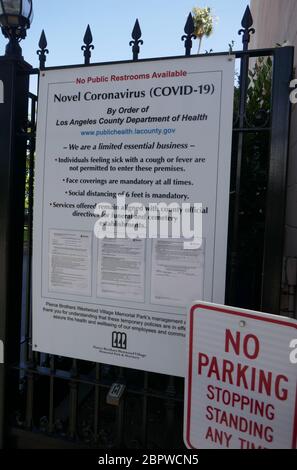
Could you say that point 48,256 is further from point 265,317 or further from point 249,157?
point 249,157

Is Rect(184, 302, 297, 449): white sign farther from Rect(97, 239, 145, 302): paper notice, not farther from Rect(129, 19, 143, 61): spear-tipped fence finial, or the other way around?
Rect(129, 19, 143, 61): spear-tipped fence finial

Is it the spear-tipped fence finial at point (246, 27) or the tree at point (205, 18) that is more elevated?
the tree at point (205, 18)

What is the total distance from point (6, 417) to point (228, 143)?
2344 mm

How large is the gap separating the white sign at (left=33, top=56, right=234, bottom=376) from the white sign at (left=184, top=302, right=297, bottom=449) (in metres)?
0.42

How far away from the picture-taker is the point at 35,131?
2.53m

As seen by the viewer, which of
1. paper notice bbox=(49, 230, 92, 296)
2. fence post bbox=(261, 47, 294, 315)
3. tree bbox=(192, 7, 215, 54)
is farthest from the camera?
tree bbox=(192, 7, 215, 54)

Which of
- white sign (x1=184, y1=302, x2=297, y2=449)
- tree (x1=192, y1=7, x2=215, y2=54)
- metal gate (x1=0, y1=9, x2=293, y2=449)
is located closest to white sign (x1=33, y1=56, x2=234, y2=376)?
metal gate (x1=0, y1=9, x2=293, y2=449)

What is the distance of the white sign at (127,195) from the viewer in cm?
211

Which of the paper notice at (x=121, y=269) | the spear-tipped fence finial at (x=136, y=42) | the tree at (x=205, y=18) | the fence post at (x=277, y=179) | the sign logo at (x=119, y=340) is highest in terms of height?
the tree at (x=205, y=18)

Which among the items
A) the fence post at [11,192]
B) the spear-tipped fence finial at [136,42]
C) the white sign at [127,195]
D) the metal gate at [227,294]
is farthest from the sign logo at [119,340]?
the spear-tipped fence finial at [136,42]

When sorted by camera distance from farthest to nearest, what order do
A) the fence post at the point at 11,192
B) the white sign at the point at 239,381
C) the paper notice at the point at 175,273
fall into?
the fence post at the point at 11,192, the paper notice at the point at 175,273, the white sign at the point at 239,381

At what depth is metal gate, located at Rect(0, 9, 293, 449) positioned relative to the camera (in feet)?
6.79

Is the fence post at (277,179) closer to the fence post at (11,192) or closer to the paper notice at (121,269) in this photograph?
the paper notice at (121,269)
